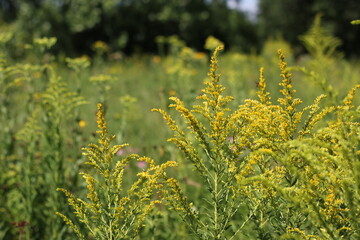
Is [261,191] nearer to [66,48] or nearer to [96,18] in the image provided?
[96,18]

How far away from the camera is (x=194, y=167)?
2959 millimetres

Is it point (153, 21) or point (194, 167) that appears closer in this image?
point (194, 167)

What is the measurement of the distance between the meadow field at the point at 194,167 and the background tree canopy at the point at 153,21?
365 inches

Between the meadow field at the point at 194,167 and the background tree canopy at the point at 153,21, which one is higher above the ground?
the background tree canopy at the point at 153,21

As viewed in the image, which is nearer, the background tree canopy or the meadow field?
the meadow field

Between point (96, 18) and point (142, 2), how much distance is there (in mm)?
3083

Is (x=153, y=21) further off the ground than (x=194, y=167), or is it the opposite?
(x=153, y=21)

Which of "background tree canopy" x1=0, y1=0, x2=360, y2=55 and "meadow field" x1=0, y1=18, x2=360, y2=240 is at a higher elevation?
"background tree canopy" x1=0, y1=0, x2=360, y2=55

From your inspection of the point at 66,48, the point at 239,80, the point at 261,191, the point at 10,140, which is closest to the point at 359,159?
the point at 261,191

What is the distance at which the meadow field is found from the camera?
1.41 metres

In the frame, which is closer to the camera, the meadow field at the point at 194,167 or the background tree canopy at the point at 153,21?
the meadow field at the point at 194,167

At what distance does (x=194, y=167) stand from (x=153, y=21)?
16.5m

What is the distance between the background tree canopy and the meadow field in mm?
9282

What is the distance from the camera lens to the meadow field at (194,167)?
1.41 m
